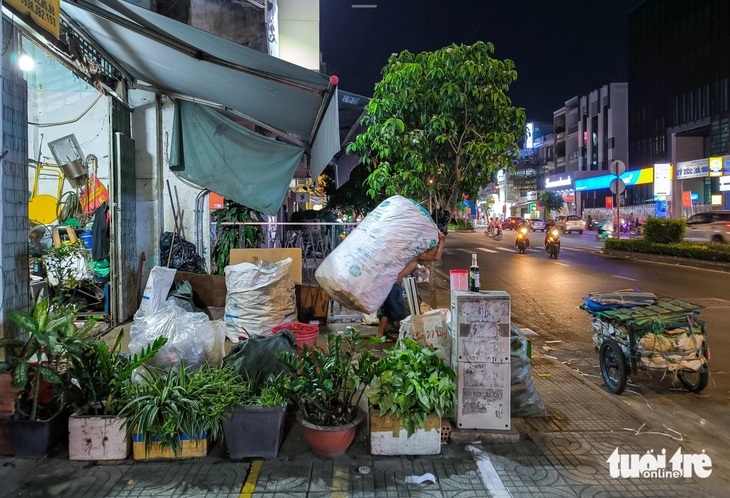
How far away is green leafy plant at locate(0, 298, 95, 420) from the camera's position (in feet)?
11.8

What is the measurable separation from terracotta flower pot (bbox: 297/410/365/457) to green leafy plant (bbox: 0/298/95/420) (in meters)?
1.86

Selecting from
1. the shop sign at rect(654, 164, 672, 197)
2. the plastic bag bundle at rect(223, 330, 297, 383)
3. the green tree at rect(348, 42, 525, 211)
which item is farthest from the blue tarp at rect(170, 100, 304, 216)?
the shop sign at rect(654, 164, 672, 197)

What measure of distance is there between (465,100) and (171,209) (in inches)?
200

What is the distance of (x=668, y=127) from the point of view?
47094mm

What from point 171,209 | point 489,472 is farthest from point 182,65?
point 489,472

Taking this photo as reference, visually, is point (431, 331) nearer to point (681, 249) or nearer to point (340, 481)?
point (340, 481)

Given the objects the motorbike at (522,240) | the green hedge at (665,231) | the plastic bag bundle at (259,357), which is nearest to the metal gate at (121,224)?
the plastic bag bundle at (259,357)

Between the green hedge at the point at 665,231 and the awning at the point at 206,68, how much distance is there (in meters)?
17.2

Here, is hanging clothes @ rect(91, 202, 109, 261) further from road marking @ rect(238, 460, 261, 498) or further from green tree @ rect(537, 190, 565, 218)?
green tree @ rect(537, 190, 565, 218)

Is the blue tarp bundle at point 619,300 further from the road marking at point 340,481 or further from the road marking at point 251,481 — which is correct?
the road marking at point 251,481

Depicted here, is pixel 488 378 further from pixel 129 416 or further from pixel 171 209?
pixel 171 209

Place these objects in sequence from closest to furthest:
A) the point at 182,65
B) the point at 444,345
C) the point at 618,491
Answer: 1. the point at 618,491
2. the point at 444,345
3. the point at 182,65

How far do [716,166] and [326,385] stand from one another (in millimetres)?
39018

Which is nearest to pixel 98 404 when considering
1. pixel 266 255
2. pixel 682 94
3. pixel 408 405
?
pixel 408 405
